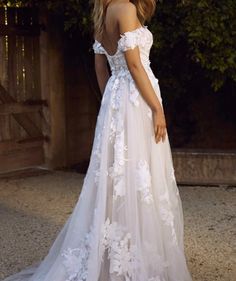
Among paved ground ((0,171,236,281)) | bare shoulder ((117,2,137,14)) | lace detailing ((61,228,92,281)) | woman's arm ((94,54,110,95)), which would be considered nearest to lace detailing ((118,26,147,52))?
bare shoulder ((117,2,137,14))

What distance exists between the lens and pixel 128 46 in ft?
13.2

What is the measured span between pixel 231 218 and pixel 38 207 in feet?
6.40

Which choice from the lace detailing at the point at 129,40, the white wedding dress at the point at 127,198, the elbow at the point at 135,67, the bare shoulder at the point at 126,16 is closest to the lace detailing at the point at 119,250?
the white wedding dress at the point at 127,198

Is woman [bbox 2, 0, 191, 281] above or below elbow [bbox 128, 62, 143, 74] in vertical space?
below

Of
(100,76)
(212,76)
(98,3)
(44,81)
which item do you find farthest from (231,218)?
(44,81)

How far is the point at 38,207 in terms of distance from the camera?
6926 millimetres

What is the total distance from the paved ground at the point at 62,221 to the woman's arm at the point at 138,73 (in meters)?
1.20

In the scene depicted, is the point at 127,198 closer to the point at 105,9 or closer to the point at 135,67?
→ the point at 135,67

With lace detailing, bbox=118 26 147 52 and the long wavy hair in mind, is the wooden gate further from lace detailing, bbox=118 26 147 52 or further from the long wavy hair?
lace detailing, bbox=118 26 147 52

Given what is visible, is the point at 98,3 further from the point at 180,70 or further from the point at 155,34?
the point at 180,70

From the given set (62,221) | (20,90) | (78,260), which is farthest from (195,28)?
(78,260)

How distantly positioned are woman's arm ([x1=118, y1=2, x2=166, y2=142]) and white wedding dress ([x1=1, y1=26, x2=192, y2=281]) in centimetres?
6

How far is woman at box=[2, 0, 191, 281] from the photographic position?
4.16 meters

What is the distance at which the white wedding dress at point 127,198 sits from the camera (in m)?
4.18
